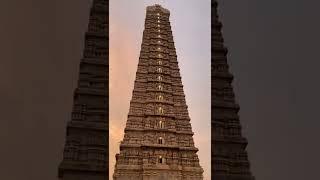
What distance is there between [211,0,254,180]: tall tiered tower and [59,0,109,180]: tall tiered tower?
134cm

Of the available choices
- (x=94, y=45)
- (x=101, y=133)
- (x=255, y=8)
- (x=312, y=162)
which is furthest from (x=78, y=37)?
(x=312, y=162)

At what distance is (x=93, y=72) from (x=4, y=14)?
1.26 m

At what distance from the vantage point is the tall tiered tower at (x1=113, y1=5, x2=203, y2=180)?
20.4 feet

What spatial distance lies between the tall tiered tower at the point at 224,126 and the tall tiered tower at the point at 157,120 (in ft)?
1.26

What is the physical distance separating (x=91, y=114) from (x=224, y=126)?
5.35 ft

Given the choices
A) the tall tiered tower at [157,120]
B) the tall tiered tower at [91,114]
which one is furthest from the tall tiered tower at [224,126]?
the tall tiered tower at [91,114]

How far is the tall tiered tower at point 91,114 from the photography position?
20.1ft

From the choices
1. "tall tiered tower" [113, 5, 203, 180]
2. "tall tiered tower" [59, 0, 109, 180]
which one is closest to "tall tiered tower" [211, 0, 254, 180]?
"tall tiered tower" [113, 5, 203, 180]

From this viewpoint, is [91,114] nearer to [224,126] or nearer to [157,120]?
[157,120]

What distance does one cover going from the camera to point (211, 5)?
267 inches

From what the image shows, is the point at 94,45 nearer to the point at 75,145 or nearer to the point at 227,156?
the point at 75,145

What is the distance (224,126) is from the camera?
6.66m

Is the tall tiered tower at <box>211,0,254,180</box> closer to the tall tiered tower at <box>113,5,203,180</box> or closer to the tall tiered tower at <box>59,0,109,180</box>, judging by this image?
Answer: the tall tiered tower at <box>113,5,203,180</box>

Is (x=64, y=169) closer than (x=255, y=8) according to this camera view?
Yes
